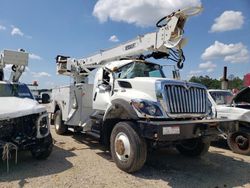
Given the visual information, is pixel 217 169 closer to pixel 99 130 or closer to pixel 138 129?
pixel 138 129

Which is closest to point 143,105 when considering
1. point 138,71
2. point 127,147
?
point 127,147

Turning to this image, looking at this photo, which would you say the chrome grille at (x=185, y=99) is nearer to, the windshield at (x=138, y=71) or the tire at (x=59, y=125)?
the windshield at (x=138, y=71)

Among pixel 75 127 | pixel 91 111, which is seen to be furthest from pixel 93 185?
pixel 75 127

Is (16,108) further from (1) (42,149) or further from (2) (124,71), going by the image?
(2) (124,71)

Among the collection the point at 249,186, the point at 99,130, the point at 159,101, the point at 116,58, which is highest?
the point at 116,58

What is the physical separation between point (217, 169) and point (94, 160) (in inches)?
110

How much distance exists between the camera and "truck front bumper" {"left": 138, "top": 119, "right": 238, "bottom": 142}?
5.66m

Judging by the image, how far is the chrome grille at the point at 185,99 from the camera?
637cm

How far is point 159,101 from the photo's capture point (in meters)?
6.27

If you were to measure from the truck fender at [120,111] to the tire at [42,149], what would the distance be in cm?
135

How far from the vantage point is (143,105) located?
Answer: 6.16m

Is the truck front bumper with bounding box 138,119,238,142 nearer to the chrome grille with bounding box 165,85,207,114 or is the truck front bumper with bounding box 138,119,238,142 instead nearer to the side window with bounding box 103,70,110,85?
the chrome grille with bounding box 165,85,207,114

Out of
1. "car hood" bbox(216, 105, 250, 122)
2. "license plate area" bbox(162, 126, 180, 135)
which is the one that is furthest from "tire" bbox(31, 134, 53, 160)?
"car hood" bbox(216, 105, 250, 122)

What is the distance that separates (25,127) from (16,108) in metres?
0.47
